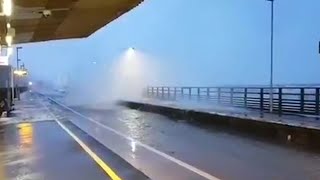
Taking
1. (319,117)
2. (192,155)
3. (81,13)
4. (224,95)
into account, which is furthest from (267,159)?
(224,95)

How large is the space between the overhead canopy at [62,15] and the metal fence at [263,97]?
28.1 feet

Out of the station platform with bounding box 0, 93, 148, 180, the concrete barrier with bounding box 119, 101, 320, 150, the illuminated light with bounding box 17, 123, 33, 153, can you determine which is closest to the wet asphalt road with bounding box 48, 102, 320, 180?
the concrete barrier with bounding box 119, 101, 320, 150

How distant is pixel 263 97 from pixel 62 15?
11.9 m

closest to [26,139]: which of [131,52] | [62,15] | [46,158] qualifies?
[46,158]

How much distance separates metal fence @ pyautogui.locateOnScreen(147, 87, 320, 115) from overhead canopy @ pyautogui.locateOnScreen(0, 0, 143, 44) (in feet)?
28.1

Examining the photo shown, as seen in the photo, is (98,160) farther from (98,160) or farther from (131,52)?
(131,52)

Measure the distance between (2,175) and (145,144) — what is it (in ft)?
23.1

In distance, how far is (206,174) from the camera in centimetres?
1092

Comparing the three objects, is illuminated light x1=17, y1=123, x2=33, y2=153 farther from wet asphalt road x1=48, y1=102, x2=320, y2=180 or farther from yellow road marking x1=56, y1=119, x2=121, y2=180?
wet asphalt road x1=48, y1=102, x2=320, y2=180

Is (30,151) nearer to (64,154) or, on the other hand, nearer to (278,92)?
(64,154)

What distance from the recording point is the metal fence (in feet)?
80.5

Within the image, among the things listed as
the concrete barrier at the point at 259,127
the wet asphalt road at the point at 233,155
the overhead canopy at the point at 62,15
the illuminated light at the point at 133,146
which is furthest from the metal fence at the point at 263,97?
the illuminated light at the point at 133,146

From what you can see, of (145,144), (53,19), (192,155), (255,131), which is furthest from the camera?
(53,19)

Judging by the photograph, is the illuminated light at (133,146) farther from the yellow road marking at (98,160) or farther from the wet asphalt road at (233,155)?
the yellow road marking at (98,160)
